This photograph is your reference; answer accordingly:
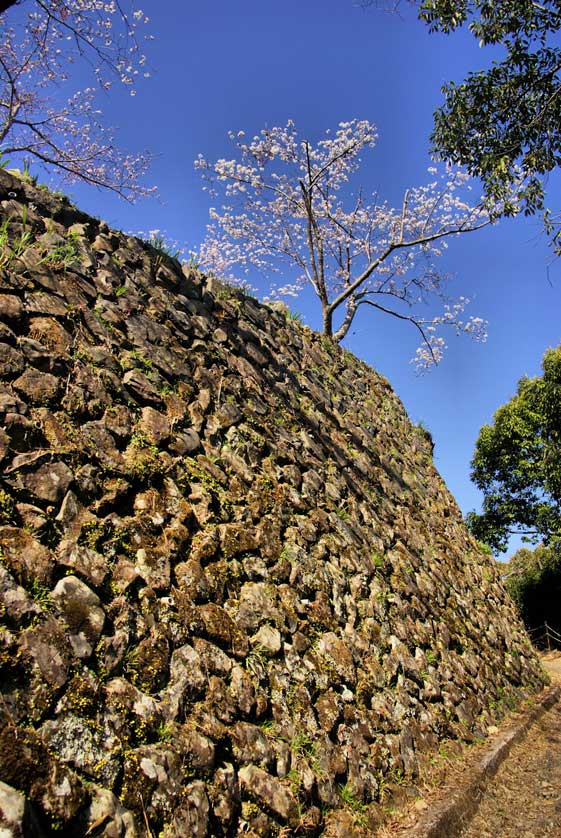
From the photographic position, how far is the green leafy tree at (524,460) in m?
17.9

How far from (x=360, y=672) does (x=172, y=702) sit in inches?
90.2

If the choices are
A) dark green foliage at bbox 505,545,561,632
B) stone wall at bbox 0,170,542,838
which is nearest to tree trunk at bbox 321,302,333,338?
stone wall at bbox 0,170,542,838

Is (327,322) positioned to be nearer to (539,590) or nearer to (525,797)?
(525,797)

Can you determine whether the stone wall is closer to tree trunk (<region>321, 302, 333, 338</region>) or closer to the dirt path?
the dirt path

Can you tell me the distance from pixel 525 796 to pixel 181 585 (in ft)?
14.5

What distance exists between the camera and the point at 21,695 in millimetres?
2494

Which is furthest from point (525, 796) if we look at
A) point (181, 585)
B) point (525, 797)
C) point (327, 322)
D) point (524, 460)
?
point (524, 460)

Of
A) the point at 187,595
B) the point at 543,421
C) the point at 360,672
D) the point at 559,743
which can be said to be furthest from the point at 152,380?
the point at 543,421

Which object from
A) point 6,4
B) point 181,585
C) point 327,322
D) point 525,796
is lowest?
point 525,796

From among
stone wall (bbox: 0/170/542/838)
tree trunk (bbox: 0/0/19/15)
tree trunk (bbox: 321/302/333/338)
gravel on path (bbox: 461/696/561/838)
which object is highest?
tree trunk (bbox: 321/302/333/338)

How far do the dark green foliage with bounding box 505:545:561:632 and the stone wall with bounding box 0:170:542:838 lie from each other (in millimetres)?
13690

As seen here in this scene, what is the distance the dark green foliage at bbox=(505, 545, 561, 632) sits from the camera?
63.6 feet

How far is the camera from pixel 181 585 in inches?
147

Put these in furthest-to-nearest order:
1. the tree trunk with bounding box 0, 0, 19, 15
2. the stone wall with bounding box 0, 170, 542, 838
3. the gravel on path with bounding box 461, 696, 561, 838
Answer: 1. the gravel on path with bounding box 461, 696, 561, 838
2. the tree trunk with bounding box 0, 0, 19, 15
3. the stone wall with bounding box 0, 170, 542, 838
